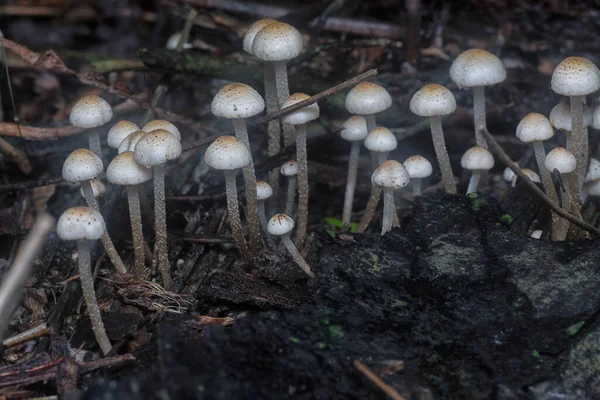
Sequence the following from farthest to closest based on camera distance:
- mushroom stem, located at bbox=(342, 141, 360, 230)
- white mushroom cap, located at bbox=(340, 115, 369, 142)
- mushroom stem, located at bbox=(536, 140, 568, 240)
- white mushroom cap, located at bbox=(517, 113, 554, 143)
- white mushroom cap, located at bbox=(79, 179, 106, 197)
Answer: mushroom stem, located at bbox=(342, 141, 360, 230) < white mushroom cap, located at bbox=(340, 115, 369, 142) < white mushroom cap, located at bbox=(79, 179, 106, 197) < mushroom stem, located at bbox=(536, 140, 568, 240) < white mushroom cap, located at bbox=(517, 113, 554, 143)

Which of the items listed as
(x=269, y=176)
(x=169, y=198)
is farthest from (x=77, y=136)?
(x=269, y=176)

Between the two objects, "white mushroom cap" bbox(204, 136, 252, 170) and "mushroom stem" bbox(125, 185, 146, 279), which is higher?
"white mushroom cap" bbox(204, 136, 252, 170)

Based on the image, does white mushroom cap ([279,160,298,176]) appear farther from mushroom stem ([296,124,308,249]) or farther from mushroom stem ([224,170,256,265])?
mushroom stem ([224,170,256,265])

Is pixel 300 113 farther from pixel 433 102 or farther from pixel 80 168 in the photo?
pixel 80 168

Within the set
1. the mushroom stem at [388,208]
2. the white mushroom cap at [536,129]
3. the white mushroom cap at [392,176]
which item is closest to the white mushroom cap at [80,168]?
the white mushroom cap at [392,176]

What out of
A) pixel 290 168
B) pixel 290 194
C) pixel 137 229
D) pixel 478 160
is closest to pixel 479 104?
pixel 478 160

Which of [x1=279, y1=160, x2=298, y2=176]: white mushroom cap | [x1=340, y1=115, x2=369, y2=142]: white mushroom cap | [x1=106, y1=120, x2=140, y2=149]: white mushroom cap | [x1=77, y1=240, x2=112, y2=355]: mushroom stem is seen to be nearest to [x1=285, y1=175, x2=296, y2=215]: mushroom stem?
[x1=279, y1=160, x2=298, y2=176]: white mushroom cap
